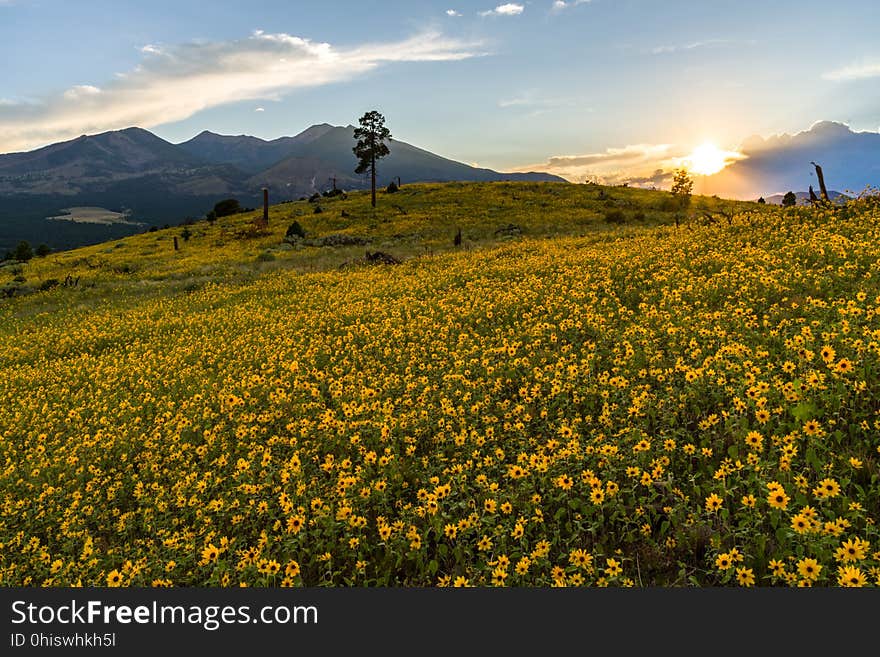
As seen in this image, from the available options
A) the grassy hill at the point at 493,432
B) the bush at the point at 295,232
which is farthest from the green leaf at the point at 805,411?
the bush at the point at 295,232

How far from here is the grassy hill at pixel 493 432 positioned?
4.71 m

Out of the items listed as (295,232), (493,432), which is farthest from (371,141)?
(493,432)

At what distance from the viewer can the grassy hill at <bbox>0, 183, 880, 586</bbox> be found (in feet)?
15.5

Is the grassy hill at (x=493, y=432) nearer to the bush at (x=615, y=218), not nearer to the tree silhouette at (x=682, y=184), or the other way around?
the bush at (x=615, y=218)

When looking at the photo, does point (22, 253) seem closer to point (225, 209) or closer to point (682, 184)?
point (225, 209)

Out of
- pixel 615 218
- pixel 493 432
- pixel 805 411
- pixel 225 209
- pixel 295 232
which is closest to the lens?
pixel 805 411

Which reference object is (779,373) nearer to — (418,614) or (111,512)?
(418,614)

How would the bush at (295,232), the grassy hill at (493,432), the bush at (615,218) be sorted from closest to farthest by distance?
the grassy hill at (493,432)
the bush at (615,218)
the bush at (295,232)

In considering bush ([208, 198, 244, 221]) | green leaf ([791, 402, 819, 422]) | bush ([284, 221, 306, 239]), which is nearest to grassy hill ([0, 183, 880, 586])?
green leaf ([791, 402, 819, 422])

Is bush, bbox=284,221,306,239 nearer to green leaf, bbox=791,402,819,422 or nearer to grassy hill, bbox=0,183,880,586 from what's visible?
grassy hill, bbox=0,183,880,586

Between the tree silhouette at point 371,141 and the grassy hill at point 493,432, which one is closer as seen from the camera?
the grassy hill at point 493,432

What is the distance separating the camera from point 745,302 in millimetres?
10211

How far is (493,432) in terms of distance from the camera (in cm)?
729

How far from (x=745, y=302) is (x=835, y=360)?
3.70 metres
